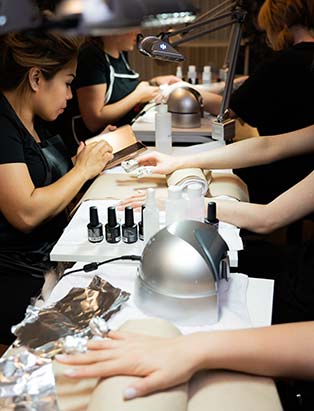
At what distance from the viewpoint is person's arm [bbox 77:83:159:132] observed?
7.98ft

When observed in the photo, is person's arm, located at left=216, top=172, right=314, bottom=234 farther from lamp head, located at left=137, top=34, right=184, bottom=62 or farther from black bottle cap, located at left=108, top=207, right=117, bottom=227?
lamp head, located at left=137, top=34, right=184, bottom=62

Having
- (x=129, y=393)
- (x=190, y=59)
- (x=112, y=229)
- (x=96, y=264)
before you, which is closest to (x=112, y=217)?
(x=112, y=229)

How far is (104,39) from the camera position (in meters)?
2.53

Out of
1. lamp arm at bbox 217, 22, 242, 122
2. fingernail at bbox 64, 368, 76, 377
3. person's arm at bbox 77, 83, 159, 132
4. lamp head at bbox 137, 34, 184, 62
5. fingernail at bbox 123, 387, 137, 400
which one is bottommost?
person's arm at bbox 77, 83, 159, 132

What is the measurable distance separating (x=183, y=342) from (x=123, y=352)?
0.31 ft

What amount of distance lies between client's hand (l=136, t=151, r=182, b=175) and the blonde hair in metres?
0.85

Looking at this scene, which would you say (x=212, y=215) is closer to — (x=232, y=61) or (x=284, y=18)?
(x=232, y=61)

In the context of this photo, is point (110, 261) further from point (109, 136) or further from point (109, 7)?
point (109, 136)

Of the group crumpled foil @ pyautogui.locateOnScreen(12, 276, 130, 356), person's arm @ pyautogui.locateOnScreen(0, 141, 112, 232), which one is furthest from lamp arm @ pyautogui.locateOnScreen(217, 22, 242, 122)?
crumpled foil @ pyautogui.locateOnScreen(12, 276, 130, 356)

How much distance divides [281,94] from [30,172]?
3.44 feet

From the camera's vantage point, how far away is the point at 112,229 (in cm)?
124

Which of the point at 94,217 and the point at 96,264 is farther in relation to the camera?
the point at 94,217

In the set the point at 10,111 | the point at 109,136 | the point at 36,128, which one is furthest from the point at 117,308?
the point at 109,136

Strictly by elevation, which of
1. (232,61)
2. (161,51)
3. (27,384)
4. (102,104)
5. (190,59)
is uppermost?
(161,51)
